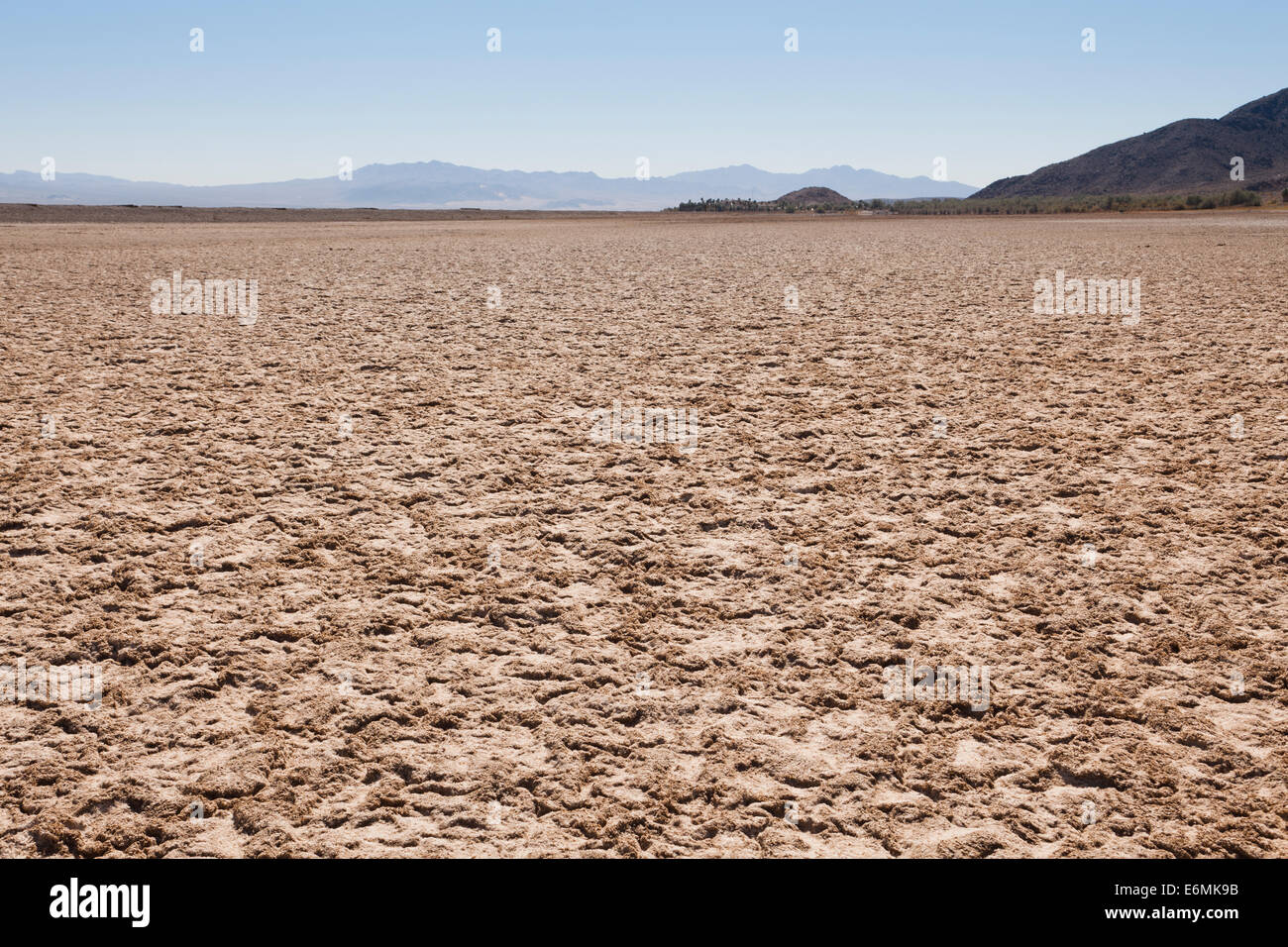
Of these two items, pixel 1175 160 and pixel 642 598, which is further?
pixel 1175 160

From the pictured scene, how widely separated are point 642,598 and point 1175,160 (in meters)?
136

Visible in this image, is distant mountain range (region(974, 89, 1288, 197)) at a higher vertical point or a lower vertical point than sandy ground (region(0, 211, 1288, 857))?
higher

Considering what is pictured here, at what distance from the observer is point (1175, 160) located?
111750 mm

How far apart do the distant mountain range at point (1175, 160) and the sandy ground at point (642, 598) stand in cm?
11658

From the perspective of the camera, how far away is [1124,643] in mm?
2893

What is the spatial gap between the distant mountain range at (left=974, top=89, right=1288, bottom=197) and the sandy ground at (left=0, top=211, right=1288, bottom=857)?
116583 mm

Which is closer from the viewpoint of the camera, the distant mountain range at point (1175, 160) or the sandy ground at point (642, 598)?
the sandy ground at point (642, 598)

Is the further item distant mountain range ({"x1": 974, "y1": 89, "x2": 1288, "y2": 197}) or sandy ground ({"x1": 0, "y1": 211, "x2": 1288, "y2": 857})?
distant mountain range ({"x1": 974, "y1": 89, "x2": 1288, "y2": 197})

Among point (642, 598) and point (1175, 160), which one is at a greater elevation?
point (1175, 160)

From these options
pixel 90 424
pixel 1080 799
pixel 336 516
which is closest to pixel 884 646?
pixel 1080 799

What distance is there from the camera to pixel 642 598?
3242 mm

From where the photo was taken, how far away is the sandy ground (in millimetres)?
2156

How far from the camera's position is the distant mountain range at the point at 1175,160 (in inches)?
4235
